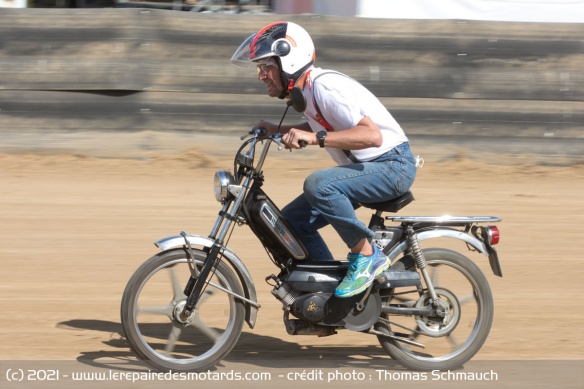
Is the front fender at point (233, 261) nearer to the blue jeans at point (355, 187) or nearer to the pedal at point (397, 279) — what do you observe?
the blue jeans at point (355, 187)

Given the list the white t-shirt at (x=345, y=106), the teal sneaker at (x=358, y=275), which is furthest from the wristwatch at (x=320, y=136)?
the teal sneaker at (x=358, y=275)

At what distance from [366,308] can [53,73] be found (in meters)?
7.04

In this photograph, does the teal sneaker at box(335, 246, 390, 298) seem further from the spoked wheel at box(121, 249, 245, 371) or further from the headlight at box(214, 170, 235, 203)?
the headlight at box(214, 170, 235, 203)

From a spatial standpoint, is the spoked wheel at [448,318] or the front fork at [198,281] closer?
the front fork at [198,281]

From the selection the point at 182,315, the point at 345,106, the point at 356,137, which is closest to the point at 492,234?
the point at 356,137

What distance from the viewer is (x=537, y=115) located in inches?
478

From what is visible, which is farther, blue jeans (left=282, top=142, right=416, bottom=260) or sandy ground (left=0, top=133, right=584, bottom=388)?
sandy ground (left=0, top=133, right=584, bottom=388)

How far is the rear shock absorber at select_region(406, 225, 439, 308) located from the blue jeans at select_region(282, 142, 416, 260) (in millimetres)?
268

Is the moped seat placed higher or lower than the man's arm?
lower

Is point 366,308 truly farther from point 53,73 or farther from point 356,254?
point 53,73

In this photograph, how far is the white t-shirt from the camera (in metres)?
5.39

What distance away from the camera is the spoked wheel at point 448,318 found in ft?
18.9

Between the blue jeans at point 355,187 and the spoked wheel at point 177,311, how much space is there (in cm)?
61

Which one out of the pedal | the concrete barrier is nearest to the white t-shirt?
the pedal
